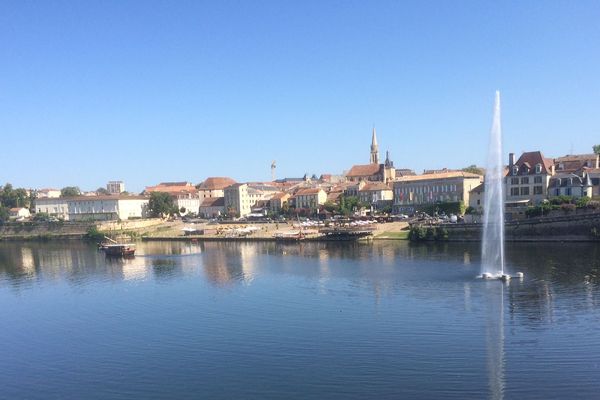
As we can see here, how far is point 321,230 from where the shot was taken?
109 meters

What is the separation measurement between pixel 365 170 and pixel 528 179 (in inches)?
2937

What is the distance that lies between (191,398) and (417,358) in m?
13.7

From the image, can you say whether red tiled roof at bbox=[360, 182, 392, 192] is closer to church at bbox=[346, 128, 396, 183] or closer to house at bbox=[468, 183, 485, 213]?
church at bbox=[346, 128, 396, 183]

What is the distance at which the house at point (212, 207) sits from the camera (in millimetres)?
174500

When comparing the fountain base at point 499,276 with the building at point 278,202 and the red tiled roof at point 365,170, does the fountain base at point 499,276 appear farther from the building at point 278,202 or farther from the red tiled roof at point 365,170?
the red tiled roof at point 365,170

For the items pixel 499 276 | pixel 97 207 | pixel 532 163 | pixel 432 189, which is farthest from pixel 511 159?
pixel 97 207

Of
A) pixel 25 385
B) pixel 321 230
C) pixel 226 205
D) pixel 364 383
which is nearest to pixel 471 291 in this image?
pixel 364 383

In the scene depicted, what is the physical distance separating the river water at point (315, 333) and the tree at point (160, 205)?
90.9 meters

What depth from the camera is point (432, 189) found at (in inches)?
4830

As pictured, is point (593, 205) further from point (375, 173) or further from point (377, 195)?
point (375, 173)

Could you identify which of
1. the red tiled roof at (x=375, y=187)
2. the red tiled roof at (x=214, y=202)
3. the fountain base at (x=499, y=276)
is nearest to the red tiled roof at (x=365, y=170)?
Result: the red tiled roof at (x=375, y=187)

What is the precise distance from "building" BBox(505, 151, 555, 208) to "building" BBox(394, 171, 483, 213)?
14618 mm

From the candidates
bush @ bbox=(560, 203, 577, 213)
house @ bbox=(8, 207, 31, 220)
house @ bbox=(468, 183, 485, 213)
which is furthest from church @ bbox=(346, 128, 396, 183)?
house @ bbox=(8, 207, 31, 220)

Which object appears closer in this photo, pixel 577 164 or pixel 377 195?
pixel 577 164
